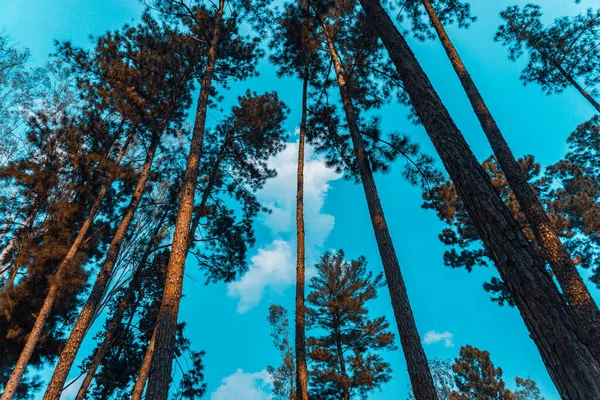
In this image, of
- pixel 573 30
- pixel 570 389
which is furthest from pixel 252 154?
pixel 573 30

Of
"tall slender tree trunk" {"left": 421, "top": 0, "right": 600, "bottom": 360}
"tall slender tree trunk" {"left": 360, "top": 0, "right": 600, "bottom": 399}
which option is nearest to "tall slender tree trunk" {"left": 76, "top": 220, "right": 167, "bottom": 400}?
"tall slender tree trunk" {"left": 360, "top": 0, "right": 600, "bottom": 399}

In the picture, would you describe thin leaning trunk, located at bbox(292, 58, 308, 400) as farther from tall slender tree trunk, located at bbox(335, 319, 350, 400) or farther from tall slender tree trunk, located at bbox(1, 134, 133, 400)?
tall slender tree trunk, located at bbox(335, 319, 350, 400)

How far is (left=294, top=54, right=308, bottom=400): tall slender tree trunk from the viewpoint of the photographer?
511 cm

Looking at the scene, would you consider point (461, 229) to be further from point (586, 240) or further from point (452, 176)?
point (452, 176)

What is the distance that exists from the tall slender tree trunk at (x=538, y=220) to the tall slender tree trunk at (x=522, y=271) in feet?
9.81

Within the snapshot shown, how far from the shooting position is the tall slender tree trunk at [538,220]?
14.9 ft

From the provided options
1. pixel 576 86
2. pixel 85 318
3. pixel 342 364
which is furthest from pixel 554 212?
pixel 85 318

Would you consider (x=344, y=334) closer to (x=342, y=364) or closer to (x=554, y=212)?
(x=342, y=364)

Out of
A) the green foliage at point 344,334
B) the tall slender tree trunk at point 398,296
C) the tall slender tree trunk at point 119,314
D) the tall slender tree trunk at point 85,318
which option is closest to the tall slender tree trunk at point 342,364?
the green foliage at point 344,334

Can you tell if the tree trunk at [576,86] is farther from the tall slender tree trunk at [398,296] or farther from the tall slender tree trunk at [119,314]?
the tall slender tree trunk at [119,314]

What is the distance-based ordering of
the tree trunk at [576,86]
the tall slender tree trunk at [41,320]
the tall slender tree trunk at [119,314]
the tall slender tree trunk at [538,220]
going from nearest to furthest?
1. the tall slender tree trunk at [538,220]
2. the tall slender tree trunk at [41,320]
3. the tall slender tree trunk at [119,314]
4. the tree trunk at [576,86]

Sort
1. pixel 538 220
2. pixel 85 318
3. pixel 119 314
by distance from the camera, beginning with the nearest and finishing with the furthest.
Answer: pixel 538 220 → pixel 85 318 → pixel 119 314

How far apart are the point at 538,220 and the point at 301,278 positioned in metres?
4.80

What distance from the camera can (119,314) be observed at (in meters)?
7.71
